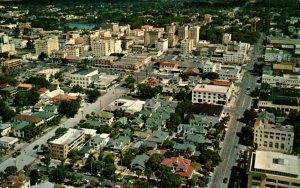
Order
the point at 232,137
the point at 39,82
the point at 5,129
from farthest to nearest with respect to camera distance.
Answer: the point at 39,82
the point at 5,129
the point at 232,137

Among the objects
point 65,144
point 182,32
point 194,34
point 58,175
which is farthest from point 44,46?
point 58,175

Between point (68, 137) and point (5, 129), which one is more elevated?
point (68, 137)

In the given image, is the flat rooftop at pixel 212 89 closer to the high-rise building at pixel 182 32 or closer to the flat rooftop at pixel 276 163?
the flat rooftop at pixel 276 163

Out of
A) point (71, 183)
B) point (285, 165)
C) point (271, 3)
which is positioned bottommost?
point (71, 183)

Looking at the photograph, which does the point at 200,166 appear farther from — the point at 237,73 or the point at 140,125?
the point at 237,73

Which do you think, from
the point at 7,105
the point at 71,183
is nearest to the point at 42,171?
the point at 71,183

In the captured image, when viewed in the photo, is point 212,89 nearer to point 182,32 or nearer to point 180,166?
point 180,166

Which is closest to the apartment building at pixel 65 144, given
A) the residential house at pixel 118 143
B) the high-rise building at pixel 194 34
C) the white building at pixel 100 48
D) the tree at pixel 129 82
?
the residential house at pixel 118 143
